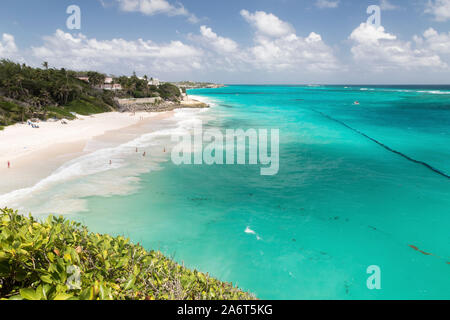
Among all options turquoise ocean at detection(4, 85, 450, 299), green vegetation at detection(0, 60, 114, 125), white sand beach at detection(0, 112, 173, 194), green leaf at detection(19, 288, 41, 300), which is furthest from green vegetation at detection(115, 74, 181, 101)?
green leaf at detection(19, 288, 41, 300)

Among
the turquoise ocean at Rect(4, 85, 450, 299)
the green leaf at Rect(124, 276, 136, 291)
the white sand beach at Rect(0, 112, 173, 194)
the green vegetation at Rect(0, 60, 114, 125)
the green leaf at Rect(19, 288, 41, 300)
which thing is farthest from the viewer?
the green vegetation at Rect(0, 60, 114, 125)

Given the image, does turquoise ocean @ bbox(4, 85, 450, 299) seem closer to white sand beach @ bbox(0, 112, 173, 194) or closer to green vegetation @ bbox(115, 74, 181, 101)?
white sand beach @ bbox(0, 112, 173, 194)

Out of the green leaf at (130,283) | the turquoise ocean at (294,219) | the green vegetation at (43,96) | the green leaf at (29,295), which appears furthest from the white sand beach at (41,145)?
the green leaf at (29,295)

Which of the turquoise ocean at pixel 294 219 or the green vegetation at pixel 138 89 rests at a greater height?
the green vegetation at pixel 138 89

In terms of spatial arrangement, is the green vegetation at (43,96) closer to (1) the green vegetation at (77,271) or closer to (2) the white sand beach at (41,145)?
(2) the white sand beach at (41,145)

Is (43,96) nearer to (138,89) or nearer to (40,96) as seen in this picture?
(40,96)
